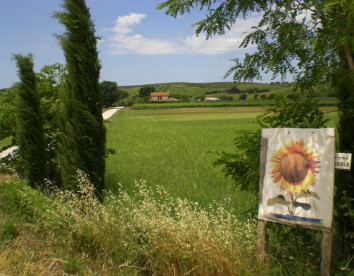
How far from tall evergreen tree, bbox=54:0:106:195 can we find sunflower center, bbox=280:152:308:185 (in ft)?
14.4

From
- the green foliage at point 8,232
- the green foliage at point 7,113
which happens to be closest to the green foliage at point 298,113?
the green foliage at point 8,232

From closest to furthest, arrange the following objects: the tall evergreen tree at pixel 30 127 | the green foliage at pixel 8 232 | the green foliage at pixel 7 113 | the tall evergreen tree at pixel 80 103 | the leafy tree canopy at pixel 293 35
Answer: the leafy tree canopy at pixel 293 35 < the green foliage at pixel 8 232 < the tall evergreen tree at pixel 80 103 < the tall evergreen tree at pixel 30 127 < the green foliage at pixel 7 113

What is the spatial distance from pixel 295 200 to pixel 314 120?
3.40 ft

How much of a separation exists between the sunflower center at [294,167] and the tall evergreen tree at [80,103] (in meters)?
4.39

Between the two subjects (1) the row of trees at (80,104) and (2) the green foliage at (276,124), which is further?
(1) the row of trees at (80,104)

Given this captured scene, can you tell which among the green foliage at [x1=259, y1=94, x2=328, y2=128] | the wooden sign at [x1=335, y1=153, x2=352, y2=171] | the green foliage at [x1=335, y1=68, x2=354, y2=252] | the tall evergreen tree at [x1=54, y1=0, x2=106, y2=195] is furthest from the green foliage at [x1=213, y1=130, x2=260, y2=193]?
the tall evergreen tree at [x1=54, y1=0, x2=106, y2=195]

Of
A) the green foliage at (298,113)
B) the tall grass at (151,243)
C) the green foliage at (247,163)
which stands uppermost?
the green foliage at (298,113)

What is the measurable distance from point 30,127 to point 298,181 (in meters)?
6.72

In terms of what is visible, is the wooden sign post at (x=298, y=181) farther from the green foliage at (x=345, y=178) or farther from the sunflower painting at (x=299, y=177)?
the green foliage at (x=345, y=178)

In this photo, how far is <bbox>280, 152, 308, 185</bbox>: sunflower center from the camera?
3.18 m

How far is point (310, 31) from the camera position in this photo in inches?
116

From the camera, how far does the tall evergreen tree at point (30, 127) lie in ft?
26.2

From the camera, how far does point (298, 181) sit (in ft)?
10.5

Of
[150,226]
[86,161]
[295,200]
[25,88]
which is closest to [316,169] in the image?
[295,200]
